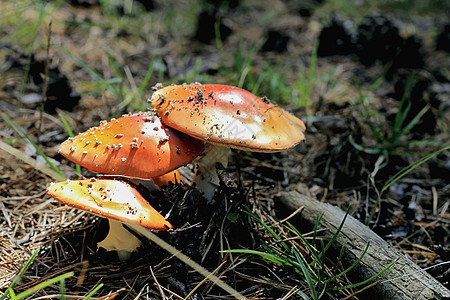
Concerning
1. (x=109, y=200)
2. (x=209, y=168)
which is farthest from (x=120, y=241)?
(x=209, y=168)

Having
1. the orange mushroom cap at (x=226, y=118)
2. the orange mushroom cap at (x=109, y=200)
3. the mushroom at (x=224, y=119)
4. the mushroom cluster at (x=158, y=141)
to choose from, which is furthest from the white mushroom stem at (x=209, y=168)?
the orange mushroom cap at (x=109, y=200)

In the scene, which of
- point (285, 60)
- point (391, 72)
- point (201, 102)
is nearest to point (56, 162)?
point (201, 102)

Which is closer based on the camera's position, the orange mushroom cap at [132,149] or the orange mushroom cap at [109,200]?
the orange mushroom cap at [109,200]

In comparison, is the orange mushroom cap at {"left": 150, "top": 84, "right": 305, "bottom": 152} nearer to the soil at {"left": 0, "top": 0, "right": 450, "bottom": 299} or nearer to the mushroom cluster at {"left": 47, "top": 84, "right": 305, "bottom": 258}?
the mushroom cluster at {"left": 47, "top": 84, "right": 305, "bottom": 258}

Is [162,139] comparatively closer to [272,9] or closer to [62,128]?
[62,128]

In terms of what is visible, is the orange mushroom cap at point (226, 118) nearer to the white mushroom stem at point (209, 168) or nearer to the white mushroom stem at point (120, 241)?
the white mushroom stem at point (209, 168)

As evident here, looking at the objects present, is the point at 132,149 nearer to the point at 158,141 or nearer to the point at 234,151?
the point at 158,141
